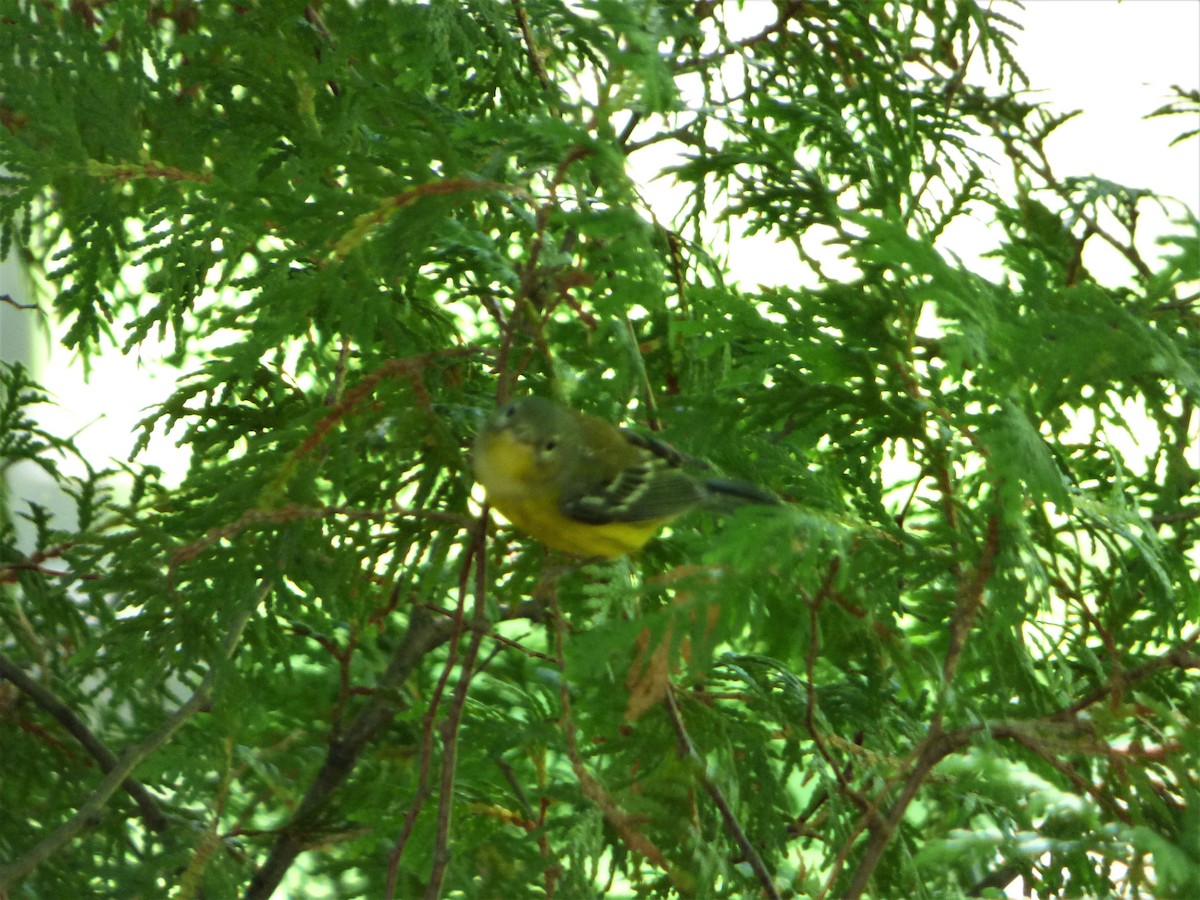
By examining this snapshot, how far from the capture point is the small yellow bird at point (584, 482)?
3.20 feet

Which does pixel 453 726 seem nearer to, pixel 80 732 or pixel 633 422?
pixel 633 422

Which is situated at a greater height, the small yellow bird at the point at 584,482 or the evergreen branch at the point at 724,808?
the small yellow bird at the point at 584,482

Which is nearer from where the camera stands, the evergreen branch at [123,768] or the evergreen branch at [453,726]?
the evergreen branch at [453,726]

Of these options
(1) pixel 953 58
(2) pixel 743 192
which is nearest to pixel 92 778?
(2) pixel 743 192

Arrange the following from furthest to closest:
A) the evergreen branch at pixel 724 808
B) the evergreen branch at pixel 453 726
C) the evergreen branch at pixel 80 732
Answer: the evergreen branch at pixel 80 732
the evergreen branch at pixel 724 808
the evergreen branch at pixel 453 726

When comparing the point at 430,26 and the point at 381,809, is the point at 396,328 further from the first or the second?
the point at 381,809

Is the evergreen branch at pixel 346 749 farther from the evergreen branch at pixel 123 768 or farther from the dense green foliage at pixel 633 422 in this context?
the evergreen branch at pixel 123 768

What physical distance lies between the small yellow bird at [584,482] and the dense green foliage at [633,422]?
0.10ft

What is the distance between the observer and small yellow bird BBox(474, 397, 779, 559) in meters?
0.97

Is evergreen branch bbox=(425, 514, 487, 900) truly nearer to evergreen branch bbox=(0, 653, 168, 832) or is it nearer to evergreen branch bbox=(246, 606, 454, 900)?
evergreen branch bbox=(246, 606, 454, 900)

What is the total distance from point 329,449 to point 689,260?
0.42m

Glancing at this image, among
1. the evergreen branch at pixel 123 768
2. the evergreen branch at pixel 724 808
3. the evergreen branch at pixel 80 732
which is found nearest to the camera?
the evergreen branch at pixel 724 808

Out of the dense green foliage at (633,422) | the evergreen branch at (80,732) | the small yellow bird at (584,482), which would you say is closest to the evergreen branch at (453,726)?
the dense green foliage at (633,422)

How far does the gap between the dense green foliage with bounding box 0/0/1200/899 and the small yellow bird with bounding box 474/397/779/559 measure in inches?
1.2
